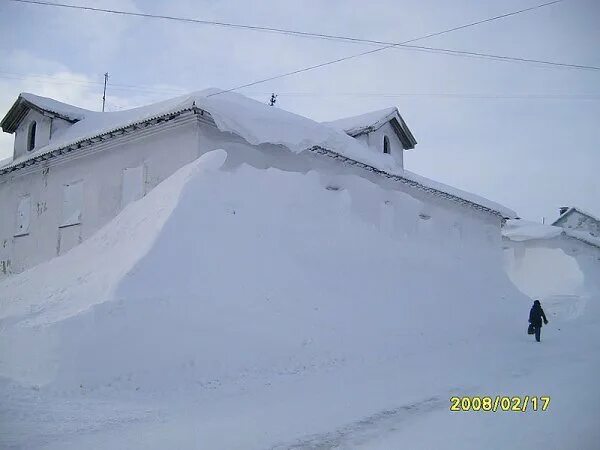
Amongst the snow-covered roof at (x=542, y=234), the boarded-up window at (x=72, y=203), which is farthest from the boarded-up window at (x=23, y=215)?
the snow-covered roof at (x=542, y=234)

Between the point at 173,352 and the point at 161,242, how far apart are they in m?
2.61

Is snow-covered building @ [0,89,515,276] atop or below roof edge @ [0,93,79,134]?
below

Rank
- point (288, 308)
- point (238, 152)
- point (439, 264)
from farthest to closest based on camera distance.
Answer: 1. point (439, 264)
2. point (238, 152)
3. point (288, 308)

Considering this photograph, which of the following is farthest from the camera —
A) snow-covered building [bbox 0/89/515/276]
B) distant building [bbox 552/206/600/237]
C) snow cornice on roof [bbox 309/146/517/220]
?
distant building [bbox 552/206/600/237]

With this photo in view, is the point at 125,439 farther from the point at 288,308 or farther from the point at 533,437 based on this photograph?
the point at 288,308

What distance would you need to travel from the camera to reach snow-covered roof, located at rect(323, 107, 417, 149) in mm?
20203

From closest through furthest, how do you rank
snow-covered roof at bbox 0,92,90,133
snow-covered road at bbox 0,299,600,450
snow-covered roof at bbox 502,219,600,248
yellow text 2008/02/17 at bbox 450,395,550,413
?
snow-covered road at bbox 0,299,600,450, yellow text 2008/02/17 at bbox 450,395,550,413, snow-covered roof at bbox 0,92,90,133, snow-covered roof at bbox 502,219,600,248

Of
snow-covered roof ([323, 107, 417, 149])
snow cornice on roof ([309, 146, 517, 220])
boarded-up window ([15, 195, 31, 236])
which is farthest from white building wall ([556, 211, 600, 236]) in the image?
boarded-up window ([15, 195, 31, 236])

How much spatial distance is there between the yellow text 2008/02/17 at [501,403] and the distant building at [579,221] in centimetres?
4353

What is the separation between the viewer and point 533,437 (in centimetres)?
516

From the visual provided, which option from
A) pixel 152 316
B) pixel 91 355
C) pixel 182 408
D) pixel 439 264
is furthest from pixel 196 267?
pixel 439 264

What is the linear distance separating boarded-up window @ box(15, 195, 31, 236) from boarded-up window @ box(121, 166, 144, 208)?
581cm

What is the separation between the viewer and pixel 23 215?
18359 mm

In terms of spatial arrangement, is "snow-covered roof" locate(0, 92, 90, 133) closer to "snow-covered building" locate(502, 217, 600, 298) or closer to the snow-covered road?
the snow-covered road
